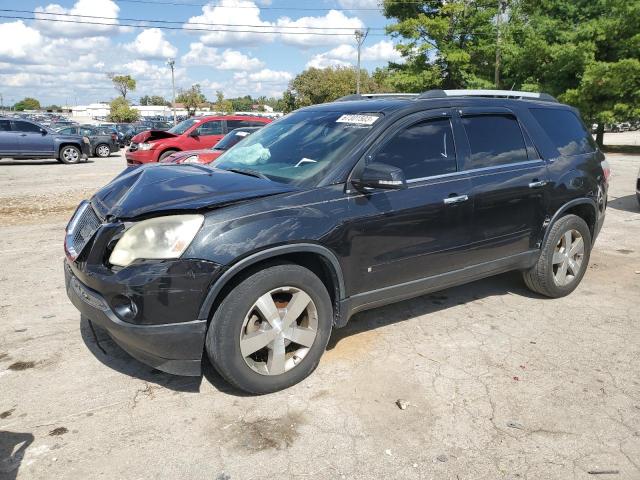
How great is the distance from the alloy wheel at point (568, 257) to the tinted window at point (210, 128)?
460 inches

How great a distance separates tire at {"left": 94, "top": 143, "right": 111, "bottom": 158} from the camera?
23.0 metres

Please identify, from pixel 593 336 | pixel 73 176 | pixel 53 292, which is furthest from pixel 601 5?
pixel 53 292

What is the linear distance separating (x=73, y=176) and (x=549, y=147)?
1402 centimetres

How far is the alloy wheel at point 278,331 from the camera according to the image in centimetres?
309

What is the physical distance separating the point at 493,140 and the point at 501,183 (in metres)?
0.37

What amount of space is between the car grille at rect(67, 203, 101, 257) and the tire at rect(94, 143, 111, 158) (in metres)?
21.1

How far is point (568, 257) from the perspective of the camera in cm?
495

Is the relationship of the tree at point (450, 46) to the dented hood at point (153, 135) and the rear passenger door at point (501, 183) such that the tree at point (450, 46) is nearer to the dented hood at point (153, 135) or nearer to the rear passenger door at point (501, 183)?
the dented hood at point (153, 135)

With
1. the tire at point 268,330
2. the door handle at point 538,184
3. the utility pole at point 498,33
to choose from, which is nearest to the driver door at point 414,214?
the tire at point 268,330

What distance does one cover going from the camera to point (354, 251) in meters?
3.40

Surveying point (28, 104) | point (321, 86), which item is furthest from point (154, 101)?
point (321, 86)

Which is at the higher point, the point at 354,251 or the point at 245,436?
the point at 354,251

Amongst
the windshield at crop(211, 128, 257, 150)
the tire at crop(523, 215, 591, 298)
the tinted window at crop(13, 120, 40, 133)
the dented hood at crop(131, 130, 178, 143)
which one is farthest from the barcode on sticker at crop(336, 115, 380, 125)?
the tinted window at crop(13, 120, 40, 133)

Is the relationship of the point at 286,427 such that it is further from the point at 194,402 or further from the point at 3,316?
the point at 3,316
